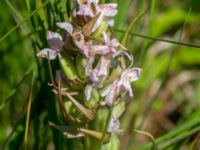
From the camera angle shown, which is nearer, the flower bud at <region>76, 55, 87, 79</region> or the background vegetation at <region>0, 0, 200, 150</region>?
the flower bud at <region>76, 55, 87, 79</region>

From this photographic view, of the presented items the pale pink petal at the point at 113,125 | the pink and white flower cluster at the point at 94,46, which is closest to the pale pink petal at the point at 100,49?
the pink and white flower cluster at the point at 94,46

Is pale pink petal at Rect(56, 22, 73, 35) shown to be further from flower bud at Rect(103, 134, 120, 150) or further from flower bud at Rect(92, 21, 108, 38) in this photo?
flower bud at Rect(103, 134, 120, 150)

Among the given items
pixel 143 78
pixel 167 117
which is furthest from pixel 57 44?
pixel 167 117

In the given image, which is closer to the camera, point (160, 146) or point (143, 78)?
point (160, 146)

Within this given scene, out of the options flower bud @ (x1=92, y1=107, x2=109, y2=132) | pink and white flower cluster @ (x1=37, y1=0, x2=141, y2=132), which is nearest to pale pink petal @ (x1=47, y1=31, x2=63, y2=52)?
pink and white flower cluster @ (x1=37, y1=0, x2=141, y2=132)

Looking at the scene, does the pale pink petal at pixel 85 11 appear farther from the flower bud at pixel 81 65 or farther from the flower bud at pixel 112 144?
the flower bud at pixel 112 144

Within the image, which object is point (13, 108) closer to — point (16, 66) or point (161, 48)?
point (16, 66)
